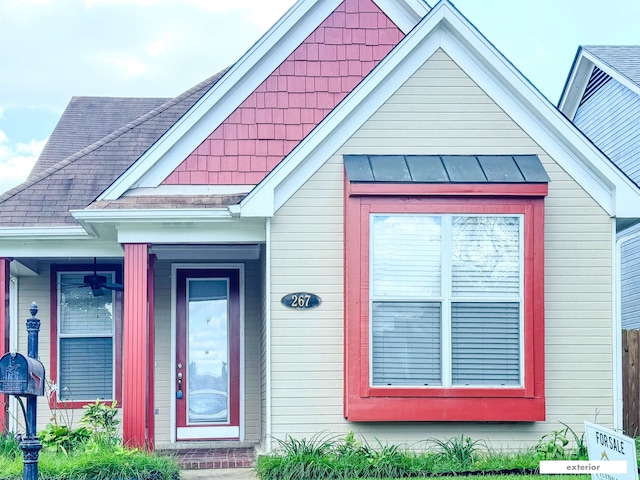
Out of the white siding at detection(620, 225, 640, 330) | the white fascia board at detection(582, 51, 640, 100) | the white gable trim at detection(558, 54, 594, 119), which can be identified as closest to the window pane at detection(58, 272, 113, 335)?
the white siding at detection(620, 225, 640, 330)

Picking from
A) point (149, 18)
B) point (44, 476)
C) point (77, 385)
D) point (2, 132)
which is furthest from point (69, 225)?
point (2, 132)

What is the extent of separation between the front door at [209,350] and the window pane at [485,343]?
3836mm

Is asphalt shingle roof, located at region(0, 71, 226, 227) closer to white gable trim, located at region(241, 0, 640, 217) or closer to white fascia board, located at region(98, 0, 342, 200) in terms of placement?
white fascia board, located at region(98, 0, 342, 200)

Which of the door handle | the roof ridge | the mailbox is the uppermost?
the roof ridge

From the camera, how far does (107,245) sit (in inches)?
446

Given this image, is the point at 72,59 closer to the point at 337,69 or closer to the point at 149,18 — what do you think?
the point at 149,18

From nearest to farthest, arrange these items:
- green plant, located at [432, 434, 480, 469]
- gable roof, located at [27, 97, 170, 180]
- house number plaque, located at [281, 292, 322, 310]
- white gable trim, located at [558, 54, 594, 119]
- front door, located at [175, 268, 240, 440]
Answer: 1. green plant, located at [432, 434, 480, 469]
2. house number plaque, located at [281, 292, 322, 310]
3. front door, located at [175, 268, 240, 440]
4. gable roof, located at [27, 97, 170, 180]
5. white gable trim, located at [558, 54, 594, 119]

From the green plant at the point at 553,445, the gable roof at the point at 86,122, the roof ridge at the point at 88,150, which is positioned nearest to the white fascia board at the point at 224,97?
the roof ridge at the point at 88,150

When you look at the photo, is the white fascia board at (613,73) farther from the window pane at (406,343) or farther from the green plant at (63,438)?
the green plant at (63,438)

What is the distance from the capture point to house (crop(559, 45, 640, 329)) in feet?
50.6

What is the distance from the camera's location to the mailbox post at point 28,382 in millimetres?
6824

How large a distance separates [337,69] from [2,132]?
40918mm

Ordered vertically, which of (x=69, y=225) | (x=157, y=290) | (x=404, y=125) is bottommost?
(x=157, y=290)

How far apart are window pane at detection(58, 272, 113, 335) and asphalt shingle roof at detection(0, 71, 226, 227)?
1363 mm
